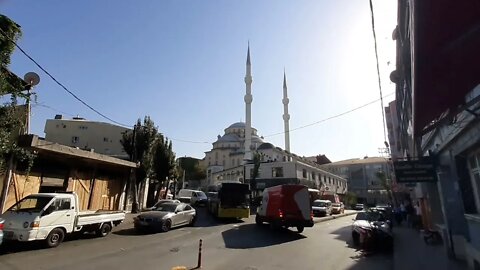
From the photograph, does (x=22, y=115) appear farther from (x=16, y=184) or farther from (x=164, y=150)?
(x=164, y=150)

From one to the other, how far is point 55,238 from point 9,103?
18.0ft

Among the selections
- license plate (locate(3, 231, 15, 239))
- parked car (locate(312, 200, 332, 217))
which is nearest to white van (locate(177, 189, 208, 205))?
parked car (locate(312, 200, 332, 217))

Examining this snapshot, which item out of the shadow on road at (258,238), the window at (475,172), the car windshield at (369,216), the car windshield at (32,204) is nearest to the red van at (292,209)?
the shadow on road at (258,238)

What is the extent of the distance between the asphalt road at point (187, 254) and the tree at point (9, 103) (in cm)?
435

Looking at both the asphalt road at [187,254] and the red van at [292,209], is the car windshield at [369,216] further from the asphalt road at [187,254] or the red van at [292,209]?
the red van at [292,209]

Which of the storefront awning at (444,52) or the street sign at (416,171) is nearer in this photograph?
the storefront awning at (444,52)

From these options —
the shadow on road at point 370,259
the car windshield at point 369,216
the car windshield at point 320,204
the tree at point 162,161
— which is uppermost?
the tree at point 162,161

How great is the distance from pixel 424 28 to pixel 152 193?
30.8m

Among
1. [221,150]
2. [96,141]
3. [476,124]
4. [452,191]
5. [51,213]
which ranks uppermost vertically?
[221,150]

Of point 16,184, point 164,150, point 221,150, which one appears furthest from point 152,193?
point 221,150

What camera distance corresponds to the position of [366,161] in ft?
287

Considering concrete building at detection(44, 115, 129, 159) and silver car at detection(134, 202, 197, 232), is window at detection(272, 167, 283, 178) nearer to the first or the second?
concrete building at detection(44, 115, 129, 159)

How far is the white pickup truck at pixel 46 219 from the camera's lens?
1111 cm

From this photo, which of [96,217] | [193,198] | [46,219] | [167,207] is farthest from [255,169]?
[46,219]
